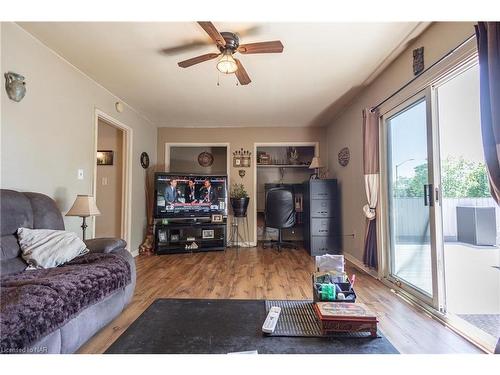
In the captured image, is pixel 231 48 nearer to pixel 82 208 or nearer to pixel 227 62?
pixel 227 62

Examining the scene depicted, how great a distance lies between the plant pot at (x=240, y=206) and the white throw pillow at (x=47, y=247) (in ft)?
9.52

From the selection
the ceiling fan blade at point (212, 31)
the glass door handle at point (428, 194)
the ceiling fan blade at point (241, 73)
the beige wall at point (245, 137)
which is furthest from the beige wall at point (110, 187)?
the glass door handle at point (428, 194)

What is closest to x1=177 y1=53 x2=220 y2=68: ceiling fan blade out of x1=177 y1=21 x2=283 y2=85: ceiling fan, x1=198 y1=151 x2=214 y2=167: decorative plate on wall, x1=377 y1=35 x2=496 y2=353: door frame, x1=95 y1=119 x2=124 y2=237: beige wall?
x1=177 y1=21 x2=283 y2=85: ceiling fan

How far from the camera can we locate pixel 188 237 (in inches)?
176

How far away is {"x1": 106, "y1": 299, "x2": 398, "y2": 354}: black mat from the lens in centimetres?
80

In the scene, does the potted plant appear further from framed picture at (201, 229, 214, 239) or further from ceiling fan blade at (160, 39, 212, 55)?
ceiling fan blade at (160, 39, 212, 55)

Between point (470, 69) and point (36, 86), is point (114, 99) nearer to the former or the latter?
point (36, 86)

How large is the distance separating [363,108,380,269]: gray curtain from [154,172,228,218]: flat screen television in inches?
96.2

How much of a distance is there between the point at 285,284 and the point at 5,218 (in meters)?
2.43

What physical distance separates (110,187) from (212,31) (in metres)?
3.32

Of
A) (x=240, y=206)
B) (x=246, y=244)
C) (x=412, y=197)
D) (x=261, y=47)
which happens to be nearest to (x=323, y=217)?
(x=240, y=206)

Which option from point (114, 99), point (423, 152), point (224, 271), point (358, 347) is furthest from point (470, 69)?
point (114, 99)

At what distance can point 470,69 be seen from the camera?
1.76 meters

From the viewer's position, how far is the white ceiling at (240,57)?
2.04 meters
